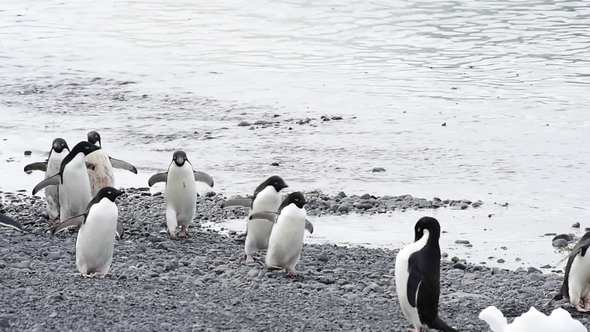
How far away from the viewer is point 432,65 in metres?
20.3

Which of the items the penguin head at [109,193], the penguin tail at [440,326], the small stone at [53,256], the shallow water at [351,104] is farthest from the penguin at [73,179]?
the penguin tail at [440,326]

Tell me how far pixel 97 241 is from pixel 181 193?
1762 millimetres

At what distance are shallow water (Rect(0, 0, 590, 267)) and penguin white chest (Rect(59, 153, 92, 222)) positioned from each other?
144 cm

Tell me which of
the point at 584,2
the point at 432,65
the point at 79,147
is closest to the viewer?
the point at 79,147

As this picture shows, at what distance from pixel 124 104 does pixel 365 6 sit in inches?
625

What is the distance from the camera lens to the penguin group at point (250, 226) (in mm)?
5793

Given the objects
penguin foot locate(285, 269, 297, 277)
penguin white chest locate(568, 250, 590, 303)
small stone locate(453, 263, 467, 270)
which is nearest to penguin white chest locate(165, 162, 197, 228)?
penguin foot locate(285, 269, 297, 277)

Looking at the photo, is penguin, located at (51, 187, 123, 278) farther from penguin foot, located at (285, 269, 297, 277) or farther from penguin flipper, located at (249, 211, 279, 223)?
penguin foot, located at (285, 269, 297, 277)

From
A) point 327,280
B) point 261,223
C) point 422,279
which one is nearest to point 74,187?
point 261,223

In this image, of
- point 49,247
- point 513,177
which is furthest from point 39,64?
point 49,247

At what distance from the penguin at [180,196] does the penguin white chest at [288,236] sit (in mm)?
1472

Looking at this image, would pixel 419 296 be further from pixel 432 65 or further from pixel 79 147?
pixel 432 65

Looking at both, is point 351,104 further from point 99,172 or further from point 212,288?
point 212,288

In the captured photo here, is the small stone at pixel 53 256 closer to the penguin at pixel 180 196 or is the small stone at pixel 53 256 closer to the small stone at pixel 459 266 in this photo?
the penguin at pixel 180 196
